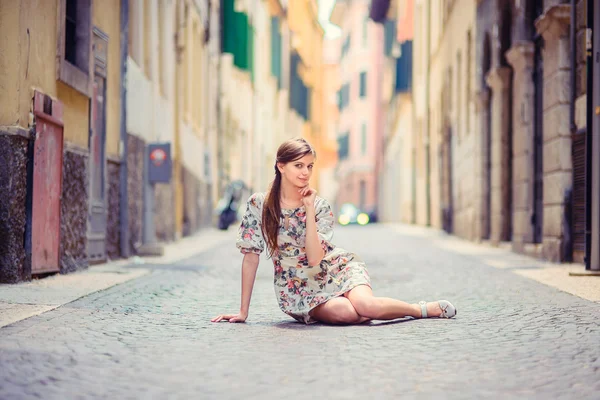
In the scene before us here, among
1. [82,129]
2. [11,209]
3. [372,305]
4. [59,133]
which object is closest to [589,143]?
[372,305]

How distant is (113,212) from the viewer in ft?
39.9

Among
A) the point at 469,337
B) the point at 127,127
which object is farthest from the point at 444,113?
the point at 469,337

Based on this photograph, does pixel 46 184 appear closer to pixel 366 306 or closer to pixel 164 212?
pixel 366 306

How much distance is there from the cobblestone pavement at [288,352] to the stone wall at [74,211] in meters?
2.24

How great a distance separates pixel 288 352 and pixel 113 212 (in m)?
7.87

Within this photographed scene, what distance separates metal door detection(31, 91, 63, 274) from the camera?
8484 mm

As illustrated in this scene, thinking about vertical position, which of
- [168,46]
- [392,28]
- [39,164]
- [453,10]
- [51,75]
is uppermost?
[392,28]

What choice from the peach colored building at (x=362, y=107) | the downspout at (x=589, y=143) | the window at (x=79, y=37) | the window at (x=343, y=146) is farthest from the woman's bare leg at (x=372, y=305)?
the window at (x=343, y=146)

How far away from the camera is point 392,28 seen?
4641 centimetres

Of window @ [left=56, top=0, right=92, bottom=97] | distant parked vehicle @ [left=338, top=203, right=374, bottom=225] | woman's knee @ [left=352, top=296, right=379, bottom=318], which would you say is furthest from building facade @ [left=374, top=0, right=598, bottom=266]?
distant parked vehicle @ [left=338, top=203, right=374, bottom=225]

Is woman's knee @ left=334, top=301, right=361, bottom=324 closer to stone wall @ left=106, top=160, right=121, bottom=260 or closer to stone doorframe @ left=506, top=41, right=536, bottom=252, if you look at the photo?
stone wall @ left=106, top=160, right=121, bottom=260

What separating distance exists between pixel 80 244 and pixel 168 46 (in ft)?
29.9

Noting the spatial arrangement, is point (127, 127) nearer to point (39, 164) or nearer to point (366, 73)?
point (39, 164)

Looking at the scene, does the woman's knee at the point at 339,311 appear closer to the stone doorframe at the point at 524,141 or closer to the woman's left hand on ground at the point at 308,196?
the woman's left hand on ground at the point at 308,196
